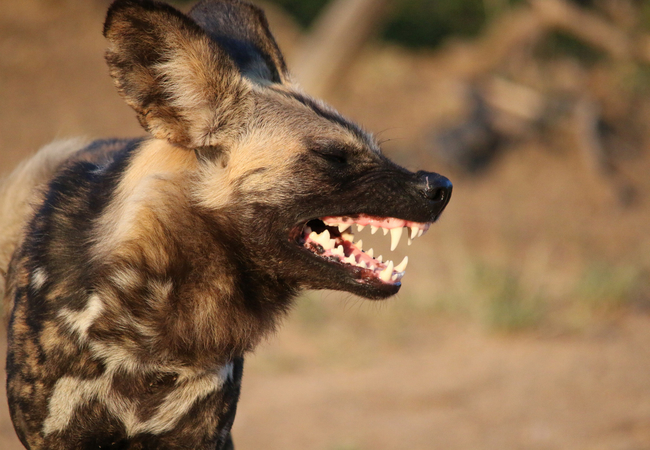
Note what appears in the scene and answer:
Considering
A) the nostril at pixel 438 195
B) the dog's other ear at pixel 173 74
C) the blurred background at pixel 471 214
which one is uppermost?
the nostril at pixel 438 195

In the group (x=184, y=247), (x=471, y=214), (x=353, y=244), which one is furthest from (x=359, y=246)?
(x=471, y=214)

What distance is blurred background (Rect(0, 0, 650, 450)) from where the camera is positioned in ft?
14.6

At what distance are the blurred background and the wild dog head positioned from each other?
42.6 inches

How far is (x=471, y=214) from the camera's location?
7.87 m

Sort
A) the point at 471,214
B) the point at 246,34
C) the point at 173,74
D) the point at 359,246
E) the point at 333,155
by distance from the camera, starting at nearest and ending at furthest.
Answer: the point at 173,74 → the point at 333,155 → the point at 359,246 → the point at 246,34 → the point at 471,214

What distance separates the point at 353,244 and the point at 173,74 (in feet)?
2.48

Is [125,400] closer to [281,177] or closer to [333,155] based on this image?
[281,177]

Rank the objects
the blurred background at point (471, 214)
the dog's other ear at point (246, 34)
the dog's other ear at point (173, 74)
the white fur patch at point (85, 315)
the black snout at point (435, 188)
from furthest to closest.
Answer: the blurred background at point (471, 214) < the dog's other ear at point (246, 34) < the black snout at point (435, 188) < the white fur patch at point (85, 315) < the dog's other ear at point (173, 74)

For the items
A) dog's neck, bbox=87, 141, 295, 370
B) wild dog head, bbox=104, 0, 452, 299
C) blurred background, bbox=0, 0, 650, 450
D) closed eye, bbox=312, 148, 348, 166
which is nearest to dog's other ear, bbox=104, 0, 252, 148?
wild dog head, bbox=104, 0, 452, 299

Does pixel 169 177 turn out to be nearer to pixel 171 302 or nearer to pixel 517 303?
pixel 171 302

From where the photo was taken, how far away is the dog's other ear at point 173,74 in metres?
1.95

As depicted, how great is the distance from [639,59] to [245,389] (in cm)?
636

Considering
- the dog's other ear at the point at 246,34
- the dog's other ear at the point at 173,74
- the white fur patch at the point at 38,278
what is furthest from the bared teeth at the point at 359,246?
the white fur patch at the point at 38,278

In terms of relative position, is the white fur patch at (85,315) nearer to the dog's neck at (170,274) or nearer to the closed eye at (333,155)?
the dog's neck at (170,274)
